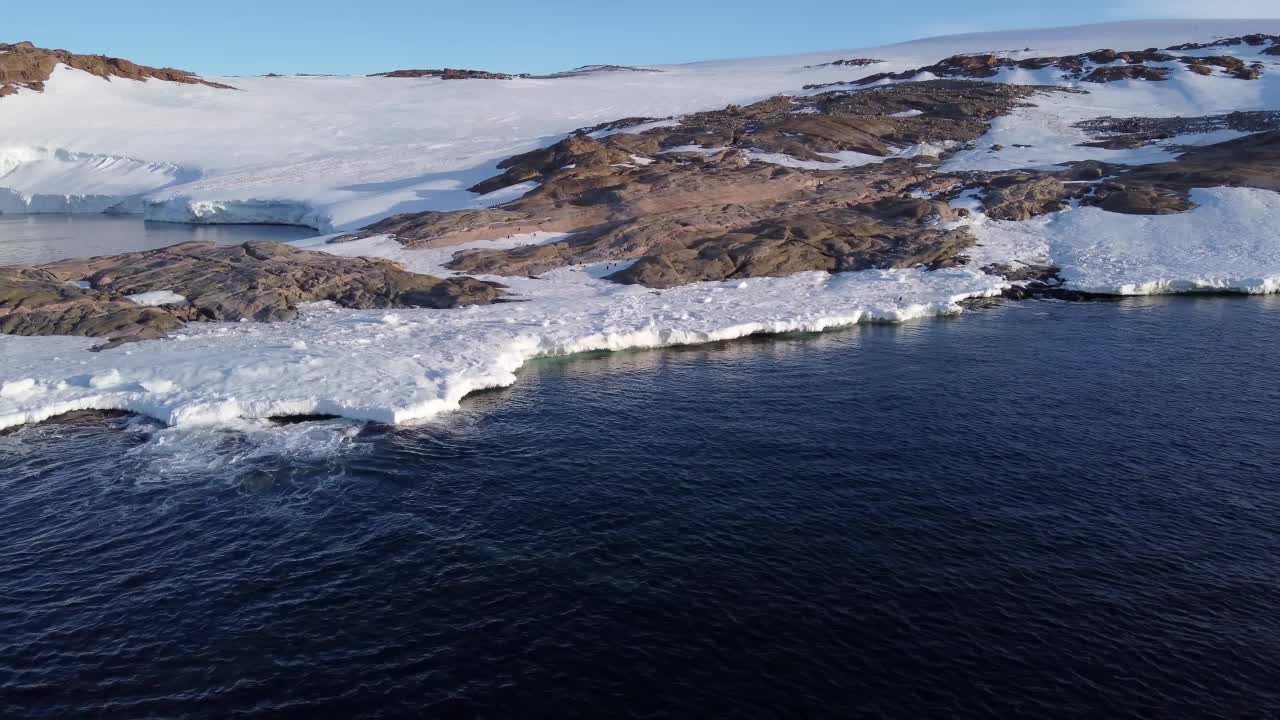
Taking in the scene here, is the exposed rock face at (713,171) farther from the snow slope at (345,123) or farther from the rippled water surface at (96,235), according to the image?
the rippled water surface at (96,235)

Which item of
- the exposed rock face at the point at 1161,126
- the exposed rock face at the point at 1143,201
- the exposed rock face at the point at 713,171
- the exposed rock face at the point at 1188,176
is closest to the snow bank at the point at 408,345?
the exposed rock face at the point at 713,171

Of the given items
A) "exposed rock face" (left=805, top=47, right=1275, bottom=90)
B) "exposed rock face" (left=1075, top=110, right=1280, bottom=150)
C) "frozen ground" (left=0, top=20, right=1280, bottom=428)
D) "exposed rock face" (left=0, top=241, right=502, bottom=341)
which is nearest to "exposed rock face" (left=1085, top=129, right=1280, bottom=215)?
"frozen ground" (left=0, top=20, right=1280, bottom=428)

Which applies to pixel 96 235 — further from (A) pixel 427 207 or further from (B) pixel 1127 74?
(B) pixel 1127 74

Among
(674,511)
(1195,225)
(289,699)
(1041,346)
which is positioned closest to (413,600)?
(289,699)

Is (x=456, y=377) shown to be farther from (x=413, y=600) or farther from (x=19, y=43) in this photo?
(x=19, y=43)

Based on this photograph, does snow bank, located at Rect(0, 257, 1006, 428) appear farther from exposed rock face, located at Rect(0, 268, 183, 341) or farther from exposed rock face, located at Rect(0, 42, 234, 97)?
exposed rock face, located at Rect(0, 42, 234, 97)
